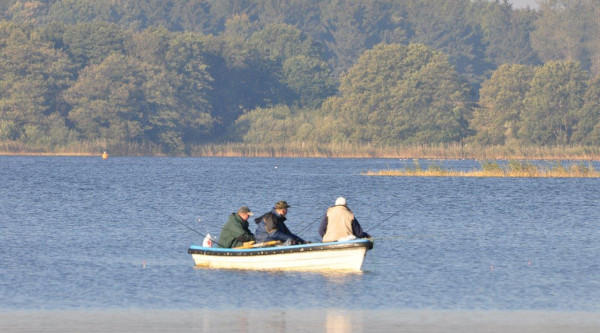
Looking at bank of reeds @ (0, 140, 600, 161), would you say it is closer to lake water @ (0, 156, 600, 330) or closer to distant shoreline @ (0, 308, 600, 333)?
lake water @ (0, 156, 600, 330)

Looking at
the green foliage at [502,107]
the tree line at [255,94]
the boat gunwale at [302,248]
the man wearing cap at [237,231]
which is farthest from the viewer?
the green foliage at [502,107]

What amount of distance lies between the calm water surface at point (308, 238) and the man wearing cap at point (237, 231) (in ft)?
2.81

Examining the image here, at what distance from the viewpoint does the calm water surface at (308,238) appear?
23.3 metres

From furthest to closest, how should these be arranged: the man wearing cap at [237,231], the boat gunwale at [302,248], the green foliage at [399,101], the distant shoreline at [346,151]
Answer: the green foliage at [399,101] < the distant shoreline at [346,151] < the man wearing cap at [237,231] < the boat gunwale at [302,248]

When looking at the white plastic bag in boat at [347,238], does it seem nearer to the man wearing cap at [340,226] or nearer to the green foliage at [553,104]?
the man wearing cap at [340,226]

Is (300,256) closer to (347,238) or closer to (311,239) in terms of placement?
(347,238)

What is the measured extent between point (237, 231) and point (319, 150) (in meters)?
91.2

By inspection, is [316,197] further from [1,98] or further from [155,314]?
[1,98]

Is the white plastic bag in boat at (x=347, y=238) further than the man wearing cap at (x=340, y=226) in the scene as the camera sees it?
No

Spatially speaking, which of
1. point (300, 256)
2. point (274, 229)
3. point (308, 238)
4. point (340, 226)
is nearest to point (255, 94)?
point (308, 238)

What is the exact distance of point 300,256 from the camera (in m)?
26.5

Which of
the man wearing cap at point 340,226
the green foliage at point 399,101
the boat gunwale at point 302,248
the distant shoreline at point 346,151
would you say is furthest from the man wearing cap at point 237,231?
the green foliage at point 399,101

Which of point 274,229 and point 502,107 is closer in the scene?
point 274,229

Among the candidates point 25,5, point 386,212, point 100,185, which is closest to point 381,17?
point 25,5
